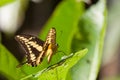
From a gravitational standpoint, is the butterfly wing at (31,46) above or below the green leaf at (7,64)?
above

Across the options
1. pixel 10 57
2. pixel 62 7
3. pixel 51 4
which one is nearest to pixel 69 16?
pixel 62 7

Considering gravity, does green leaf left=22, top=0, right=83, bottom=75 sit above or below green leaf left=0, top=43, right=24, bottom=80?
above

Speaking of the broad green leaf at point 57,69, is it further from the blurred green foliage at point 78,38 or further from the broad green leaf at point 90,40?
the broad green leaf at point 90,40

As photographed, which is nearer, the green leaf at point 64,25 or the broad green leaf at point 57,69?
the broad green leaf at point 57,69

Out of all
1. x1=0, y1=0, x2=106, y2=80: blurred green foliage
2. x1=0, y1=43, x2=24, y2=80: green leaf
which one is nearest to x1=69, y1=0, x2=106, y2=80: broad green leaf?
x1=0, y1=0, x2=106, y2=80: blurred green foliage

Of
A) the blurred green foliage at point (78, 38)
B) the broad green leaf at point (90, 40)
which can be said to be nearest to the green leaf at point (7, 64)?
the blurred green foliage at point (78, 38)

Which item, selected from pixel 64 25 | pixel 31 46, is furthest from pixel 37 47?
pixel 64 25

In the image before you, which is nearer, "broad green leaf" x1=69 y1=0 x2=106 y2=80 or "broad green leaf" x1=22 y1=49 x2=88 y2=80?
"broad green leaf" x1=22 y1=49 x2=88 y2=80

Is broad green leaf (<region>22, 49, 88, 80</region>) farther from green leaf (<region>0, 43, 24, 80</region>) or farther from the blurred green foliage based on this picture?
green leaf (<region>0, 43, 24, 80</region>)
